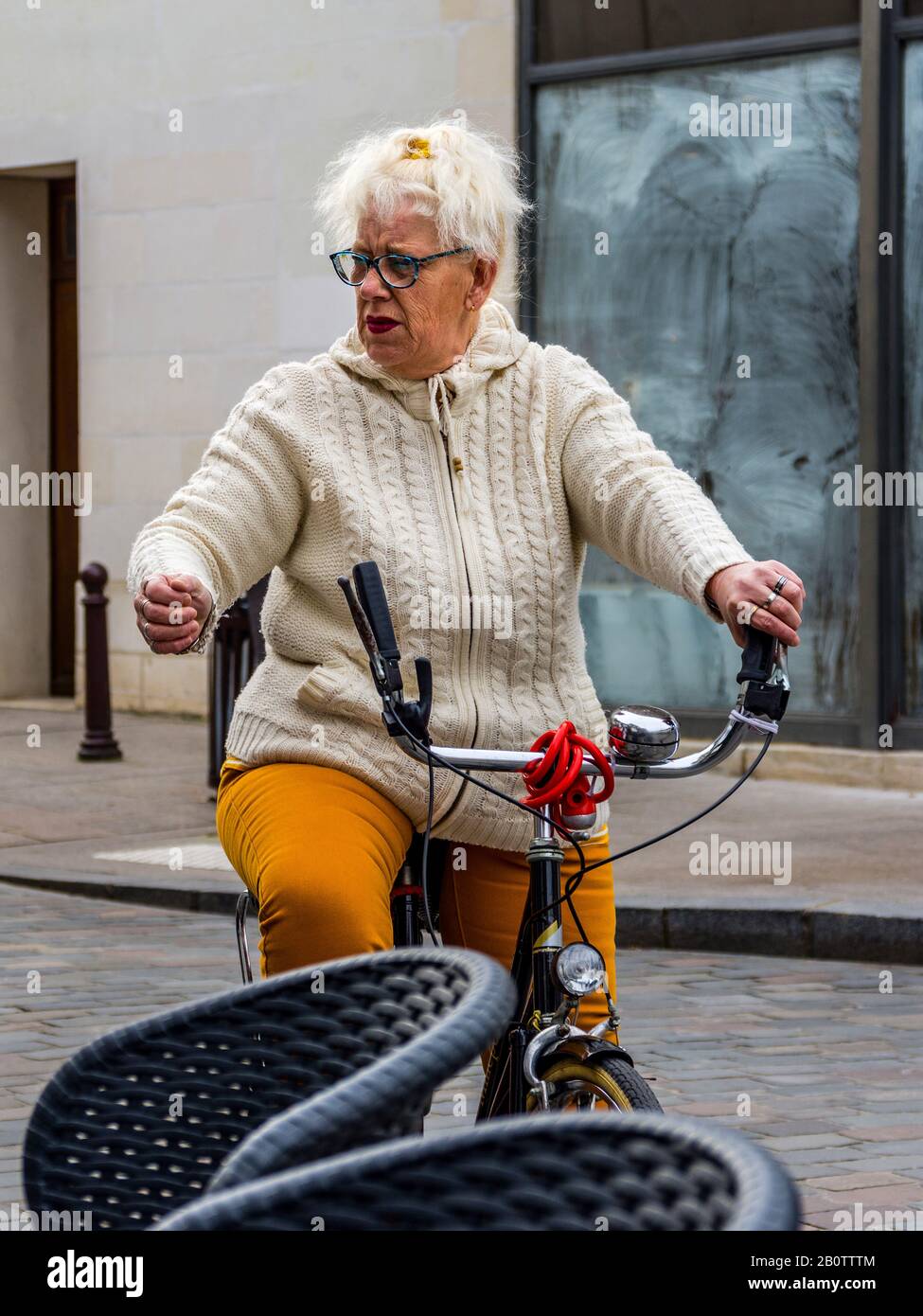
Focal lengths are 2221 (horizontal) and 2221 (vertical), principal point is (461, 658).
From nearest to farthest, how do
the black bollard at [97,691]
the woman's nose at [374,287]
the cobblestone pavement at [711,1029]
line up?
the woman's nose at [374,287] → the cobblestone pavement at [711,1029] → the black bollard at [97,691]

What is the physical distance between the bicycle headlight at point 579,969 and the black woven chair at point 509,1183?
1.43 meters

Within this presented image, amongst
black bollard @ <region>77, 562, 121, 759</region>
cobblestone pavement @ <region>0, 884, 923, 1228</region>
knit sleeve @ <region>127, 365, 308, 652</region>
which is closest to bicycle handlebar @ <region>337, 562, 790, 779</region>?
knit sleeve @ <region>127, 365, 308, 652</region>

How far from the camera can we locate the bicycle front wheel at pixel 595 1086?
2.79 m

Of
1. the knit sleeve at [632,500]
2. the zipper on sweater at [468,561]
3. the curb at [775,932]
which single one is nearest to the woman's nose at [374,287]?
the zipper on sweater at [468,561]

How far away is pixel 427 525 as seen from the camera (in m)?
3.27

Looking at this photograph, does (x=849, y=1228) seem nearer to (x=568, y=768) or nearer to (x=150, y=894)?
(x=568, y=768)

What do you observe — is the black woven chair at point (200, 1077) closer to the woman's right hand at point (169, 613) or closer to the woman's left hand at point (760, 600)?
the woman's right hand at point (169, 613)

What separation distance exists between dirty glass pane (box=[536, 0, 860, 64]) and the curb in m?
5.13

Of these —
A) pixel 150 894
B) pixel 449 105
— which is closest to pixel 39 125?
pixel 449 105

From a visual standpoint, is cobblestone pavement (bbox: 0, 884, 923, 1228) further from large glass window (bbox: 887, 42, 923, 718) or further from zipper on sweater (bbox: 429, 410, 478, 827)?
large glass window (bbox: 887, 42, 923, 718)

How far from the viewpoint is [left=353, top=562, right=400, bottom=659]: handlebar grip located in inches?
109

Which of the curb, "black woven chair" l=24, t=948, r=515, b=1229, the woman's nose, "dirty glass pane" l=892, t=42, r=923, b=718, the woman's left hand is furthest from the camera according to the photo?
"dirty glass pane" l=892, t=42, r=923, b=718

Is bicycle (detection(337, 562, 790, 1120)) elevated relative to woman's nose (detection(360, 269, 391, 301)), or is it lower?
lower

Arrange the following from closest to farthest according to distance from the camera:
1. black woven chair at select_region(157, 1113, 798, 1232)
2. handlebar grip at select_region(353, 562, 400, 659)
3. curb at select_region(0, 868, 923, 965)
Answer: black woven chair at select_region(157, 1113, 798, 1232) → handlebar grip at select_region(353, 562, 400, 659) → curb at select_region(0, 868, 923, 965)
